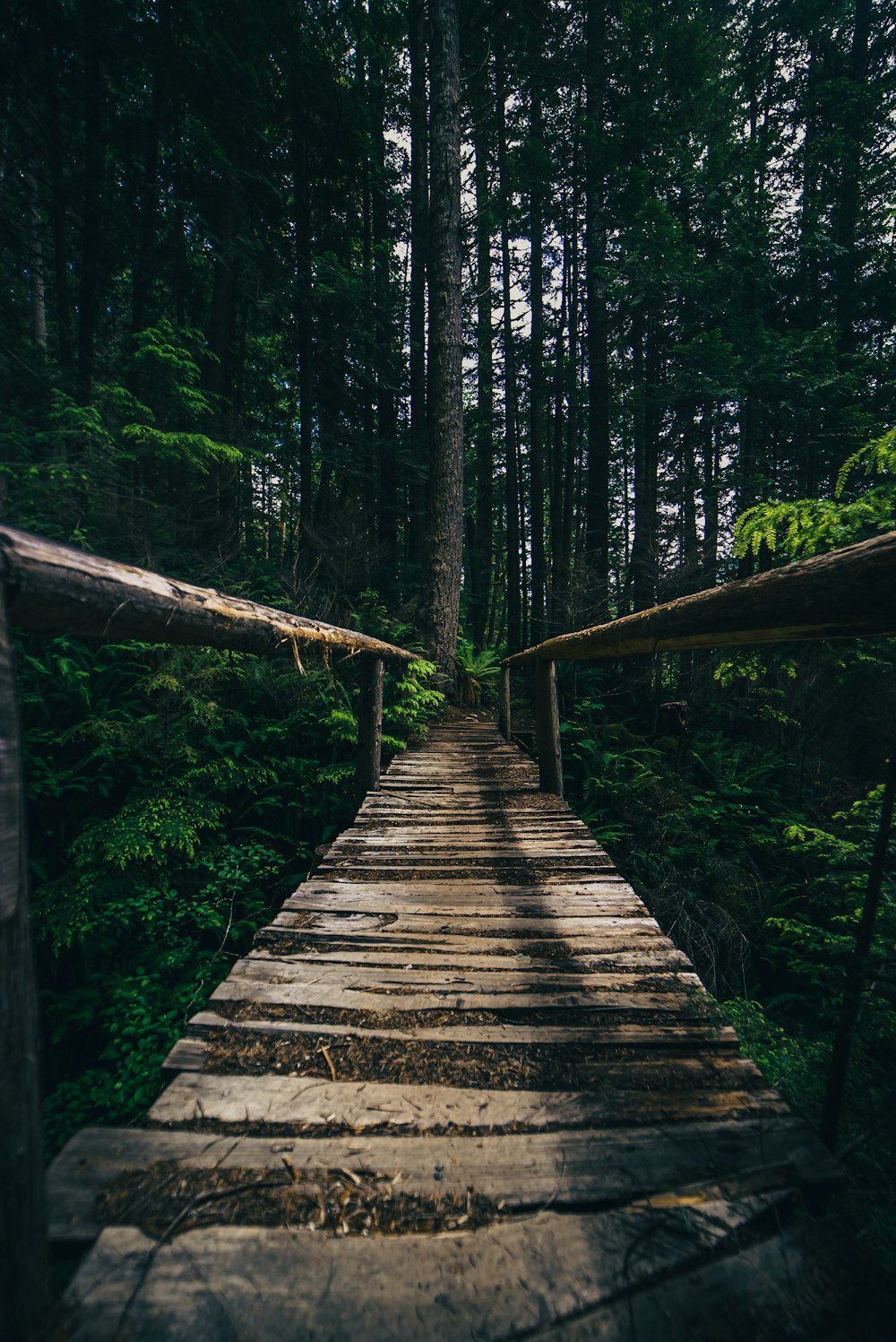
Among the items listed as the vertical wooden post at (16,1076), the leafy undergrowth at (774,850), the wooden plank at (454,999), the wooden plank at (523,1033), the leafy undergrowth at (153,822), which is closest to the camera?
the vertical wooden post at (16,1076)

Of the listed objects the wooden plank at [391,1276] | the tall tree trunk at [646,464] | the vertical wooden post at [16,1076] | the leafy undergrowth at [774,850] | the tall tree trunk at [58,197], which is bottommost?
the leafy undergrowth at [774,850]

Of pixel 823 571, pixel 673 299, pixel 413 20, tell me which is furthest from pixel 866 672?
pixel 413 20

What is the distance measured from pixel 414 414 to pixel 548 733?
40.5 feet

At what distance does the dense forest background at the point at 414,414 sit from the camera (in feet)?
12.4

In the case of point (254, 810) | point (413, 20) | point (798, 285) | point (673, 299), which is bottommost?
point (254, 810)

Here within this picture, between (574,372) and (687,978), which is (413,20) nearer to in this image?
(574,372)

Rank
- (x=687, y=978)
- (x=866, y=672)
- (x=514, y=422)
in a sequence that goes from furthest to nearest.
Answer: (x=514, y=422), (x=866, y=672), (x=687, y=978)

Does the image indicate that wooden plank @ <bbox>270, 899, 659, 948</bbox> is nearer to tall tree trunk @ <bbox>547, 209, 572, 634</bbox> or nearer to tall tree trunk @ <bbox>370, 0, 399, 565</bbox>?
tall tree trunk @ <bbox>370, 0, 399, 565</bbox>

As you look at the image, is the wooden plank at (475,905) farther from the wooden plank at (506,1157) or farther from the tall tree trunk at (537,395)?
the tall tree trunk at (537,395)

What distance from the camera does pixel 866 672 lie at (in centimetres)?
743

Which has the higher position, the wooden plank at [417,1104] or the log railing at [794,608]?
the log railing at [794,608]

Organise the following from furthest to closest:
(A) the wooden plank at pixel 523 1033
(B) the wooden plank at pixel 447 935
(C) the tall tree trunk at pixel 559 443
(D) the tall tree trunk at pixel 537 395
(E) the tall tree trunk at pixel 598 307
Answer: (D) the tall tree trunk at pixel 537 395, (C) the tall tree trunk at pixel 559 443, (E) the tall tree trunk at pixel 598 307, (B) the wooden plank at pixel 447 935, (A) the wooden plank at pixel 523 1033

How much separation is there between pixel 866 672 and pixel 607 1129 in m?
8.78

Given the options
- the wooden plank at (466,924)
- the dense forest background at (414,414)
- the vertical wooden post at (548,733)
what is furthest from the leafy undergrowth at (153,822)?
the vertical wooden post at (548,733)
